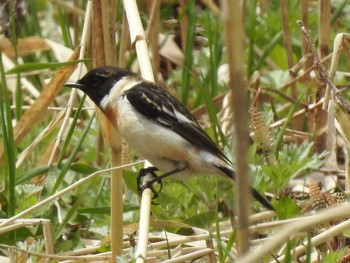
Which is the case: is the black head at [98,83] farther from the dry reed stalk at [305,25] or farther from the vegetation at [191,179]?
the dry reed stalk at [305,25]

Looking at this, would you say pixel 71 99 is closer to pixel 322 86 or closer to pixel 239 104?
pixel 322 86

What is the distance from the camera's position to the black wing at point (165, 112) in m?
3.88

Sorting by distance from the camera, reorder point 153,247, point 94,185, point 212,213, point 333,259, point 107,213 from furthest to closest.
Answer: point 94,185
point 107,213
point 212,213
point 153,247
point 333,259

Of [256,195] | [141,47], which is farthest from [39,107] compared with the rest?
[256,195]

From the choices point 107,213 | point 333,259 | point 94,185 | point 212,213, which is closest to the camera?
point 333,259

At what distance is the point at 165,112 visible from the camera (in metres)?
3.91

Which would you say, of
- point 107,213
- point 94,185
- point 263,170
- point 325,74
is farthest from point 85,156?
point 325,74

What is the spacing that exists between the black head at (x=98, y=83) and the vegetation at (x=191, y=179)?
0.20 ft

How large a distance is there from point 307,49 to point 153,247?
5.62 feet

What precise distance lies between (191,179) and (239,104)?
2.29 metres

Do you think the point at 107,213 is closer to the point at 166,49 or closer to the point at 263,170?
the point at 263,170

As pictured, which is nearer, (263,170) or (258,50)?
(263,170)

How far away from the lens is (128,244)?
11.5 feet

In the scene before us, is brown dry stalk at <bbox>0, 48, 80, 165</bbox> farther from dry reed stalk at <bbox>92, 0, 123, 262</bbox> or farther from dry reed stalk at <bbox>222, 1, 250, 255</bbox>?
dry reed stalk at <bbox>222, 1, 250, 255</bbox>
